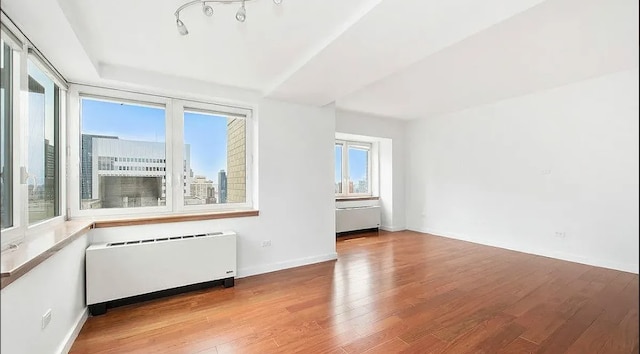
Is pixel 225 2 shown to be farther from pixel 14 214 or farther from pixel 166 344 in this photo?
pixel 166 344

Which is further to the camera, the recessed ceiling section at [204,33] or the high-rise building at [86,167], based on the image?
the high-rise building at [86,167]

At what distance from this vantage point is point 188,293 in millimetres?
3092

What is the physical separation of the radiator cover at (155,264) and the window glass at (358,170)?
389cm

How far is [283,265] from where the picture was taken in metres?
3.87

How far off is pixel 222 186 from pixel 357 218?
3.21m

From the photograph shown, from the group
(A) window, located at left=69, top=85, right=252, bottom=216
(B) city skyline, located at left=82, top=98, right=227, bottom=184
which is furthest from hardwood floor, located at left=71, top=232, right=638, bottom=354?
(B) city skyline, located at left=82, top=98, right=227, bottom=184

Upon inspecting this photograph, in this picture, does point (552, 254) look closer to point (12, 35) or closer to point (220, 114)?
point (220, 114)

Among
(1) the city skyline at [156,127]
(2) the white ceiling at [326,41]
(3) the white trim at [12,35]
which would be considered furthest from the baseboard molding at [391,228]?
(3) the white trim at [12,35]

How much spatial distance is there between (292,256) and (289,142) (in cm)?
156

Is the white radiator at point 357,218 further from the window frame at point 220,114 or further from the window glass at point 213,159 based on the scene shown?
the window glass at point 213,159

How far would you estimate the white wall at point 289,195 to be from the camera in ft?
12.1

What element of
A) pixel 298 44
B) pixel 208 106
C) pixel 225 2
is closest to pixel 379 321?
pixel 298 44

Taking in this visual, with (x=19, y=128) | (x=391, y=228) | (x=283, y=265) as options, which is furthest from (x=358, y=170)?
(x=19, y=128)

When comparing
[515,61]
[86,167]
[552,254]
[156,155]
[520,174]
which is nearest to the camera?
[86,167]
